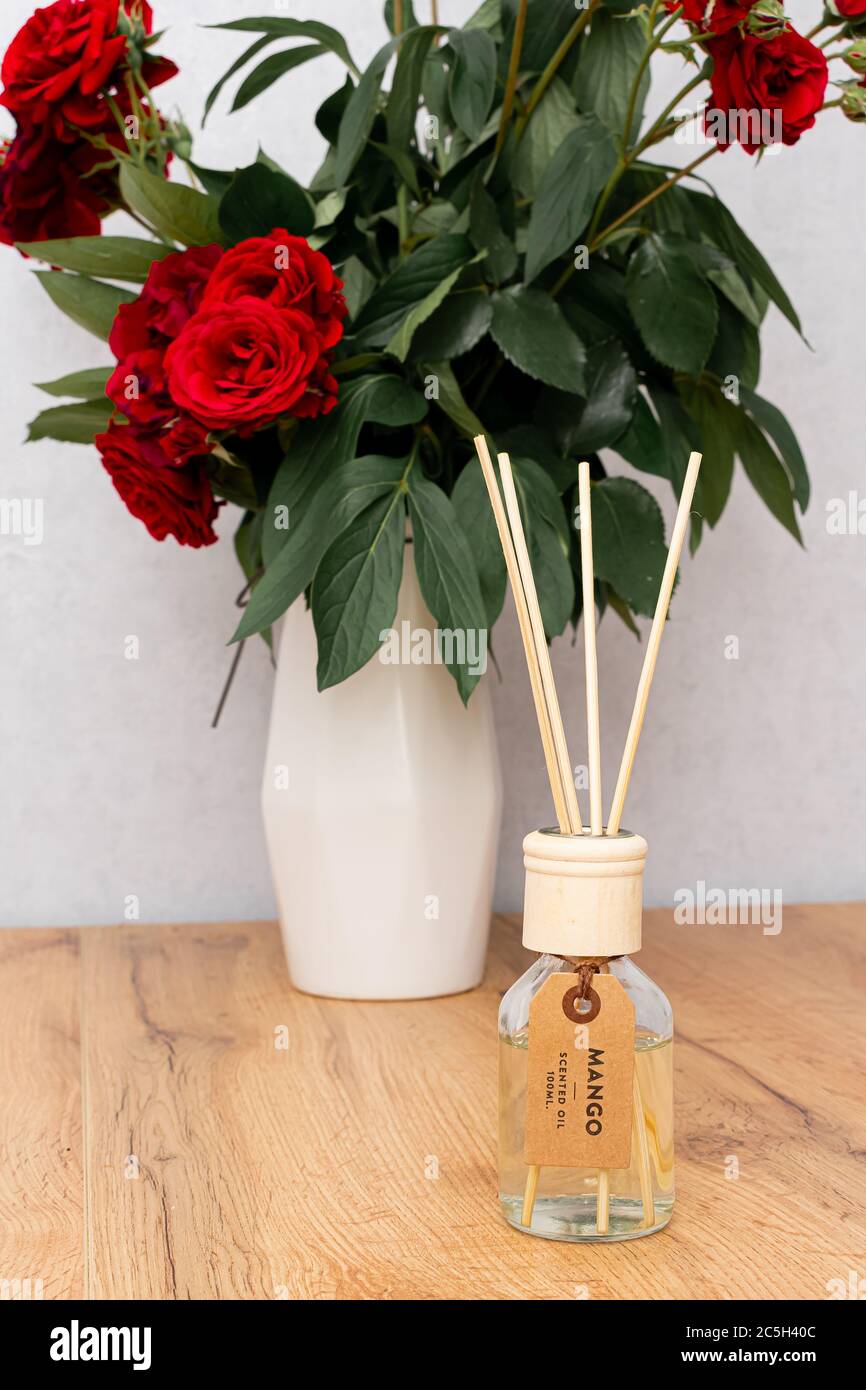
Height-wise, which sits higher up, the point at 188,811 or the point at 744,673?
the point at 744,673

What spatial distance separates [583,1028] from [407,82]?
58 centimetres

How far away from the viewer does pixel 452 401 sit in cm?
80

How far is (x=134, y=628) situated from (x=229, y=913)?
248mm

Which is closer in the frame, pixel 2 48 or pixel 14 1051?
pixel 14 1051

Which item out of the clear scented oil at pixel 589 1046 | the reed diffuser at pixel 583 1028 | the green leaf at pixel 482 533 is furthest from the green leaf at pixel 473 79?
the clear scented oil at pixel 589 1046

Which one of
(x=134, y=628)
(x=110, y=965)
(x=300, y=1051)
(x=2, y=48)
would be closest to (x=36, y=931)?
(x=110, y=965)

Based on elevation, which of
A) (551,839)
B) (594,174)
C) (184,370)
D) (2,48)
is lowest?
(551,839)

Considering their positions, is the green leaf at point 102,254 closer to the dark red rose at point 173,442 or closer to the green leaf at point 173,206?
the green leaf at point 173,206

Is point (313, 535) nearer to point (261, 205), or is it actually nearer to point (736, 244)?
point (261, 205)

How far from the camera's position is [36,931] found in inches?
42.9

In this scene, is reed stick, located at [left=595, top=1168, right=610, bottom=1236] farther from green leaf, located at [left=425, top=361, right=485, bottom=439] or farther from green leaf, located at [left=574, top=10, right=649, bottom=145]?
green leaf, located at [left=574, top=10, right=649, bottom=145]

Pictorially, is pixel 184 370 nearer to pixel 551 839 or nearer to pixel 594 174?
pixel 594 174
